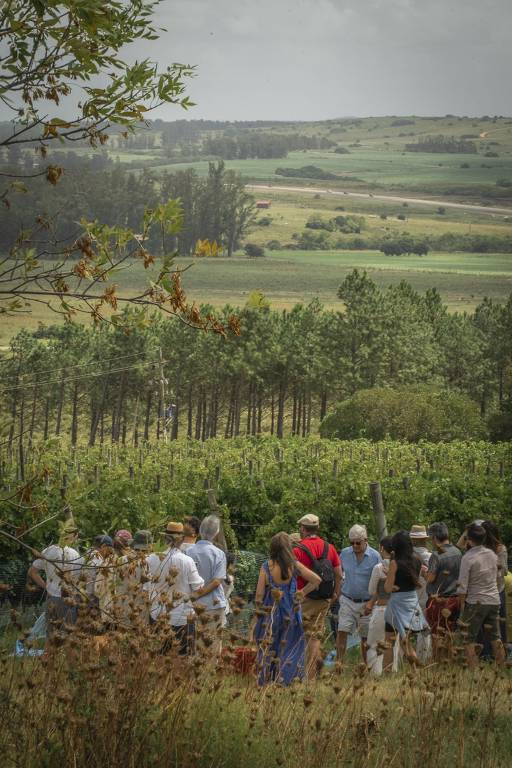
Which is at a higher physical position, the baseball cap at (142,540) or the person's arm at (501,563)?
the baseball cap at (142,540)

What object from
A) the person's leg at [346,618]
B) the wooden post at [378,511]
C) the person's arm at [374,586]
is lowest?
the wooden post at [378,511]

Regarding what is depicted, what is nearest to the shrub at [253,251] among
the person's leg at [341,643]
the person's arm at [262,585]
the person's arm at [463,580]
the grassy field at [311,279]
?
the grassy field at [311,279]

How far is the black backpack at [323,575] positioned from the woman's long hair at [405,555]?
57 centimetres

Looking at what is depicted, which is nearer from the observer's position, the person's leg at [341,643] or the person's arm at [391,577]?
the person's arm at [391,577]

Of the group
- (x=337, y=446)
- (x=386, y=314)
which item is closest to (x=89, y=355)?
(x=386, y=314)

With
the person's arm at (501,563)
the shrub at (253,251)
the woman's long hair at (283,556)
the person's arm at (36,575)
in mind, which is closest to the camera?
the woman's long hair at (283,556)

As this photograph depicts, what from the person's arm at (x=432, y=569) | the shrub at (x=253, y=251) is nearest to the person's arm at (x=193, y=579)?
the person's arm at (x=432, y=569)

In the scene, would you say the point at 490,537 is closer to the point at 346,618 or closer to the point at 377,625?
the point at 377,625

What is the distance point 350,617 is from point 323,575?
108 centimetres

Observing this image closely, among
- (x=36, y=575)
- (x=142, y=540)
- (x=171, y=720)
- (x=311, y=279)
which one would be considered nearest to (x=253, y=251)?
(x=311, y=279)

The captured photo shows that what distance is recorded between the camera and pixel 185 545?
9430mm

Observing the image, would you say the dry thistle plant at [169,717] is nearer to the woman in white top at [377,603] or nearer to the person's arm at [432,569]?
the woman in white top at [377,603]

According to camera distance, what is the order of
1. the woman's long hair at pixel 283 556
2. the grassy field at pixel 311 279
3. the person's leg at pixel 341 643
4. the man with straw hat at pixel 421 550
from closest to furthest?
1. the woman's long hair at pixel 283 556
2. the person's leg at pixel 341 643
3. the man with straw hat at pixel 421 550
4. the grassy field at pixel 311 279

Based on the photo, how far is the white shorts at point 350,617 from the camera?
10.1 metres
